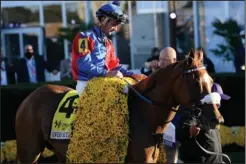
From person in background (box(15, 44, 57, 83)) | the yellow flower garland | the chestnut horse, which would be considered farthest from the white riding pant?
person in background (box(15, 44, 57, 83))

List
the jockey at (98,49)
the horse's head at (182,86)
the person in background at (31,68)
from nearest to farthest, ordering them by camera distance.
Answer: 1. the horse's head at (182,86)
2. the jockey at (98,49)
3. the person in background at (31,68)

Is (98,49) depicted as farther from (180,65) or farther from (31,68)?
(31,68)

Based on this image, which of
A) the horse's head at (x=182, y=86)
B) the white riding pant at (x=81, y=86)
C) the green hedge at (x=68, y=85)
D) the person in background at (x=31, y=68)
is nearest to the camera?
the horse's head at (x=182, y=86)

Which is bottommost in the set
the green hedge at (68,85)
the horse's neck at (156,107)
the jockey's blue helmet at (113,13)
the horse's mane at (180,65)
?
the green hedge at (68,85)

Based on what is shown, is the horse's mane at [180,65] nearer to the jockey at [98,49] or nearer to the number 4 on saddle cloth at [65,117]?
the jockey at [98,49]

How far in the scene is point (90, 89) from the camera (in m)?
5.78

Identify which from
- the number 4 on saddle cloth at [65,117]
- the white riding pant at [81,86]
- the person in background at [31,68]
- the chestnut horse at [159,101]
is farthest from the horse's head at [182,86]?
the person in background at [31,68]

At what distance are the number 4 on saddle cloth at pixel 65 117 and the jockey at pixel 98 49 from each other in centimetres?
14

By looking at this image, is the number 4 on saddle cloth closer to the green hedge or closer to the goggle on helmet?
the goggle on helmet

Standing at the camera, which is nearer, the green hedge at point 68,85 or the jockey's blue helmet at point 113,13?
the jockey's blue helmet at point 113,13

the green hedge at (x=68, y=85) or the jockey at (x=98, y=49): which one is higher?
the jockey at (x=98, y=49)

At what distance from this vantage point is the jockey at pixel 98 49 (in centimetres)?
585

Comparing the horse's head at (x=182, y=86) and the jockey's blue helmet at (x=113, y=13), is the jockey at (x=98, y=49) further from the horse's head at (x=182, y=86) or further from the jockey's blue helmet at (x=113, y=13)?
the horse's head at (x=182, y=86)

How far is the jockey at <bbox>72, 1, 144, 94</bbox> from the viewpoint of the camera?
230 inches
